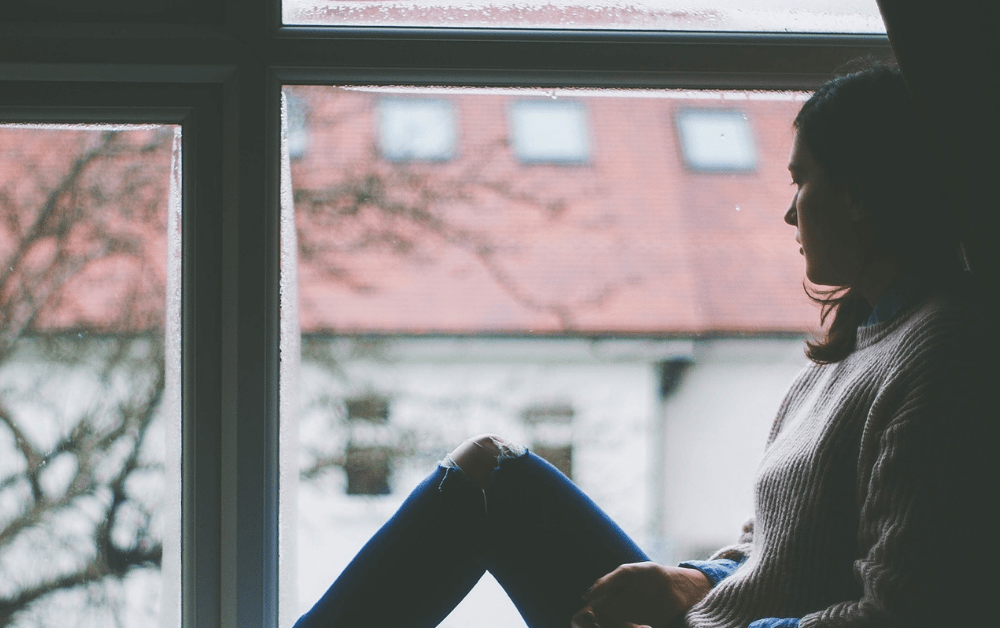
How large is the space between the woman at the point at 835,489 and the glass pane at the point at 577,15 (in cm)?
38

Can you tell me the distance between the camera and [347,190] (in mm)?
1218

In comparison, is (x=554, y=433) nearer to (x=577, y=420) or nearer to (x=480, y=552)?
(x=577, y=420)

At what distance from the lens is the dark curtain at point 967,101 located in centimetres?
79

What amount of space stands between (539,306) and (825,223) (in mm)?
497

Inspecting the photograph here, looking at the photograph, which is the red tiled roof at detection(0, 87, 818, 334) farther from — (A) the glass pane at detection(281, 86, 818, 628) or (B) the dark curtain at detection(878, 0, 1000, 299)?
(B) the dark curtain at detection(878, 0, 1000, 299)

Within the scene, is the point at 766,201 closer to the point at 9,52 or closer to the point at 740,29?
the point at 740,29

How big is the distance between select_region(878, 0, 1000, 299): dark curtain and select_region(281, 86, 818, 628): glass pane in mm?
435

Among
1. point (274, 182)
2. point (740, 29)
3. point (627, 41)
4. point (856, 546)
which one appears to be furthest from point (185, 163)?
point (856, 546)

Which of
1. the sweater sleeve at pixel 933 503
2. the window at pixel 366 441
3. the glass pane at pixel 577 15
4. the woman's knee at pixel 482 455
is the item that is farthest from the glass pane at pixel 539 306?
the sweater sleeve at pixel 933 503

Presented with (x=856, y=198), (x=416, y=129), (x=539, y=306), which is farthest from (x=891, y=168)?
(x=416, y=129)

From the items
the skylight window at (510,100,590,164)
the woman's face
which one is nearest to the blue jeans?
the woman's face

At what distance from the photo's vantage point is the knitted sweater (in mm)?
673

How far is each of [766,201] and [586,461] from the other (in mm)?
526

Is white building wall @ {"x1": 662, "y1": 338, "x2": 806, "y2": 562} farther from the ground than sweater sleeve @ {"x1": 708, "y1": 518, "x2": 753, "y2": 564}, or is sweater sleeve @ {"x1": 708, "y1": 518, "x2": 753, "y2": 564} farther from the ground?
white building wall @ {"x1": 662, "y1": 338, "x2": 806, "y2": 562}
